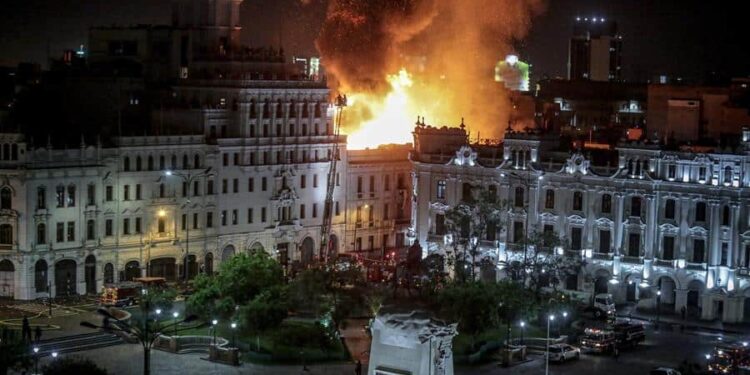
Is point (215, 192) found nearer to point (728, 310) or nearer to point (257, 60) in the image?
point (257, 60)

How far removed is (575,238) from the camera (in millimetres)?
110812

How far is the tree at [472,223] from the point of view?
359 ft

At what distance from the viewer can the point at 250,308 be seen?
86.3 m

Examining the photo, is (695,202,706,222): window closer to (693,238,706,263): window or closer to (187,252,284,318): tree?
(693,238,706,263): window

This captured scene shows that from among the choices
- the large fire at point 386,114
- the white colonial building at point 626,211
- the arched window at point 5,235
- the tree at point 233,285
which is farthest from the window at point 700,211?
the arched window at point 5,235

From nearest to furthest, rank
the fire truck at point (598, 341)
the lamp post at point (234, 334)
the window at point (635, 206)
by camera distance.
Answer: the lamp post at point (234, 334) → the fire truck at point (598, 341) → the window at point (635, 206)

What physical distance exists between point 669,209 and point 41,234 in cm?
4181

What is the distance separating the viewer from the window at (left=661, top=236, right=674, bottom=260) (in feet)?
349

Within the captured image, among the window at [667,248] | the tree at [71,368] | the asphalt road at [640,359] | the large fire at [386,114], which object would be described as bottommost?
the asphalt road at [640,359]

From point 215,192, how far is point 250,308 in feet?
104

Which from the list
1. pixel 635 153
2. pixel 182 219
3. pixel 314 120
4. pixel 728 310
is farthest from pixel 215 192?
pixel 728 310

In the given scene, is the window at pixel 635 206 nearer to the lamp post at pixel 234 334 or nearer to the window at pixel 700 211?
the window at pixel 700 211

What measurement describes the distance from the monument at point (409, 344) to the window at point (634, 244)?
6026 cm

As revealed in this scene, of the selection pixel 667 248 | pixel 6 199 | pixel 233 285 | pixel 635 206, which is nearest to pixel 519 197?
pixel 635 206
